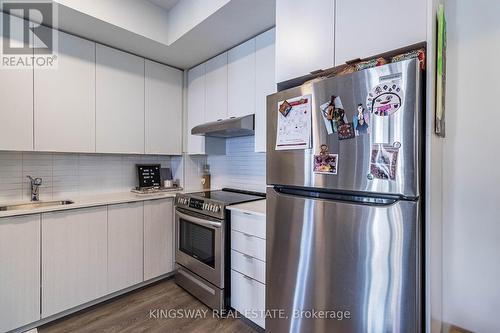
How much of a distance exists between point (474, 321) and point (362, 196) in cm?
99

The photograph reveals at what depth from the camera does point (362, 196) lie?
1.03 metres

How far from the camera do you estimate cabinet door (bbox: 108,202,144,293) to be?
2.20 m

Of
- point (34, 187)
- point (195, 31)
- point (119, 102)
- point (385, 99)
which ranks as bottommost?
point (34, 187)

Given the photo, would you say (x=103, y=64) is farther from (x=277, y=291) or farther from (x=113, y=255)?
(x=277, y=291)

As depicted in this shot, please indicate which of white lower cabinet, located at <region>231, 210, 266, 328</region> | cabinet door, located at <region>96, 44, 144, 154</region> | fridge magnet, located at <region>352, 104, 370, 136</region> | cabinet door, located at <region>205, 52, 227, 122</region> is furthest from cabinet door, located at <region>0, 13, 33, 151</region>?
fridge magnet, located at <region>352, 104, 370, 136</region>

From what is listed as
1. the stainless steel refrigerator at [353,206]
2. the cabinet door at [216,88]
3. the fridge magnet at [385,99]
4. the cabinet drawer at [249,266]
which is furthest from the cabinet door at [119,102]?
the fridge magnet at [385,99]

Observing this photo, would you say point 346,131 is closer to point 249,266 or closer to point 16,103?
point 249,266

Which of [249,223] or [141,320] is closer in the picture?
[249,223]

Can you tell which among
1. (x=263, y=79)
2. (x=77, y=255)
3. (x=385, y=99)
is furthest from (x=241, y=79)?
(x=77, y=255)

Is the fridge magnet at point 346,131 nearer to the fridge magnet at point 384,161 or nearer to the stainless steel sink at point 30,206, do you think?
the fridge magnet at point 384,161

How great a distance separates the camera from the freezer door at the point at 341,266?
3.00 feet

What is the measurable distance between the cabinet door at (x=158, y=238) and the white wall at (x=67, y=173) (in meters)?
0.60

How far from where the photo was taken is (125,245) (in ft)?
7.51

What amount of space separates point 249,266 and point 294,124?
1.16m
